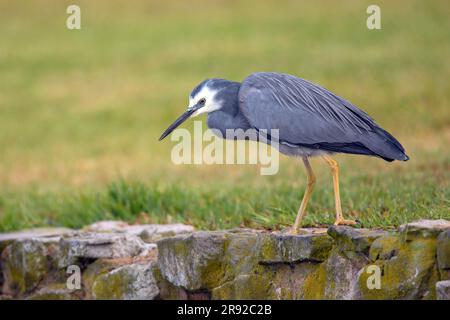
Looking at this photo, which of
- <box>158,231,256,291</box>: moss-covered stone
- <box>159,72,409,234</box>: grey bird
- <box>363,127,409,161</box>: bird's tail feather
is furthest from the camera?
<box>158,231,256,291</box>: moss-covered stone

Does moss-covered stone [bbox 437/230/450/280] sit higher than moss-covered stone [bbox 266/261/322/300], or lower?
higher

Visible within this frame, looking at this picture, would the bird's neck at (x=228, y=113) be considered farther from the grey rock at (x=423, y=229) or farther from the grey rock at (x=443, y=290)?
the grey rock at (x=443, y=290)

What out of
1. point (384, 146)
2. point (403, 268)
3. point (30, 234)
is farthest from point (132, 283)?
point (403, 268)

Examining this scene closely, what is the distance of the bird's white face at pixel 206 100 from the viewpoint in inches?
297

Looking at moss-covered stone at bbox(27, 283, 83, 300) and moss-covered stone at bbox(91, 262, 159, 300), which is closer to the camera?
moss-covered stone at bbox(91, 262, 159, 300)

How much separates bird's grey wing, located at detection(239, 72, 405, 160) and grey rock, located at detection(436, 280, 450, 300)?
1.40 meters

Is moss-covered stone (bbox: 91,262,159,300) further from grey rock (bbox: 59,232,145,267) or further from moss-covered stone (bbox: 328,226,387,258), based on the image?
moss-covered stone (bbox: 328,226,387,258)

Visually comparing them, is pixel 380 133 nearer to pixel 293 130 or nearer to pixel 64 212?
pixel 293 130

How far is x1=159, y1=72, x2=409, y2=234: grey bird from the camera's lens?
7.09 meters

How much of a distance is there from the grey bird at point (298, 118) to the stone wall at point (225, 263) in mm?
391

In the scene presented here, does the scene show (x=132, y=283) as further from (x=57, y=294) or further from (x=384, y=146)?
(x=384, y=146)

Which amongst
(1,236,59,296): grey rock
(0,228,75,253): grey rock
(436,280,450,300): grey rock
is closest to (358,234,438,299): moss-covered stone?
(436,280,450,300): grey rock

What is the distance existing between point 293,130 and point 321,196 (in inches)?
97.6
